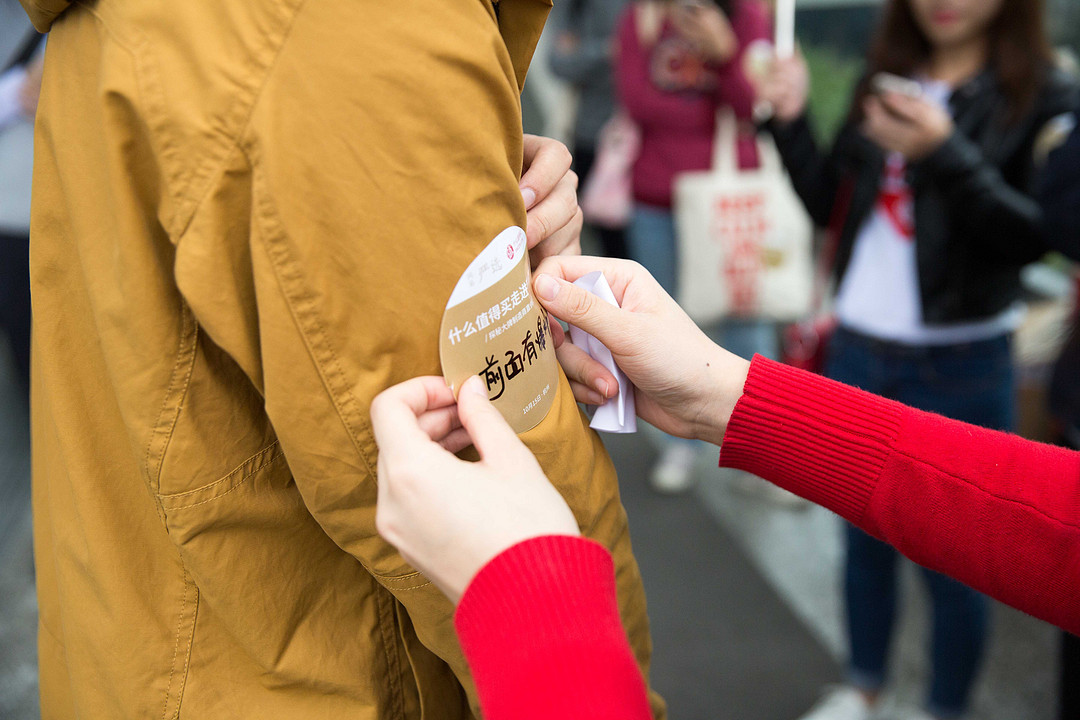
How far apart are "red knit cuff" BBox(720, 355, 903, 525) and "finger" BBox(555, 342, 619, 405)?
20cm

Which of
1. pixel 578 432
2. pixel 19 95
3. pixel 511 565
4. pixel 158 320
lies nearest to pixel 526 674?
pixel 511 565

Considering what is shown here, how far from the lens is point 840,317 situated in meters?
1.99

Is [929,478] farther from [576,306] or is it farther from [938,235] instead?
[938,235]

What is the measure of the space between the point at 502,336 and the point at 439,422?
98mm

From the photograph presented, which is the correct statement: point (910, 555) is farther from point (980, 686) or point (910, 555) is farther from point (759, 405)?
point (980, 686)

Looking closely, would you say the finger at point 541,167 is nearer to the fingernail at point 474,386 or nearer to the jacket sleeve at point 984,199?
the fingernail at point 474,386

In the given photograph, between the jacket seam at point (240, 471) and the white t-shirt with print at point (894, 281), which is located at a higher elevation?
the jacket seam at point (240, 471)

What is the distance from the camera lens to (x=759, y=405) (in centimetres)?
104

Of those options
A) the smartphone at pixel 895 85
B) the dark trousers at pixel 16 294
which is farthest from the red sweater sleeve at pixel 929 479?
the dark trousers at pixel 16 294

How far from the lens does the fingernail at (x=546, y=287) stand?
87 centimetres

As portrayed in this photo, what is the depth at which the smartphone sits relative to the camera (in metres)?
1.73

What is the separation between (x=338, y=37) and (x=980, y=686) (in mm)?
2216

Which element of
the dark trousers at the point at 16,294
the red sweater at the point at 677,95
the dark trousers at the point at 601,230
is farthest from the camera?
the dark trousers at the point at 601,230

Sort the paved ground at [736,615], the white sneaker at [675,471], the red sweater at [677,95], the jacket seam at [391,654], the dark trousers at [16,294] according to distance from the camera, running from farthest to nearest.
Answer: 1. the white sneaker at [675,471]
2. the red sweater at [677,95]
3. the dark trousers at [16,294]
4. the paved ground at [736,615]
5. the jacket seam at [391,654]
